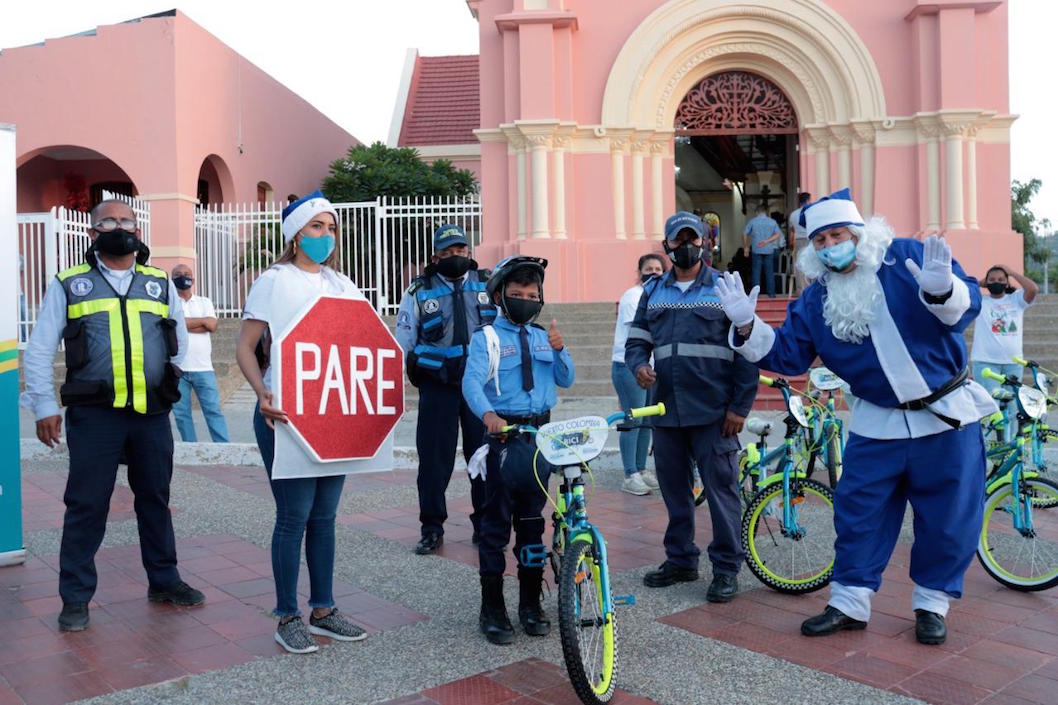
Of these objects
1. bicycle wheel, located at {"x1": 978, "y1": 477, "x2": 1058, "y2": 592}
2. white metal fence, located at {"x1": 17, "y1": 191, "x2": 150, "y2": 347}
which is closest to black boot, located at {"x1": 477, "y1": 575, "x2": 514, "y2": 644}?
bicycle wheel, located at {"x1": 978, "y1": 477, "x2": 1058, "y2": 592}

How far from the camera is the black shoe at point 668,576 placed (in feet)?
17.0

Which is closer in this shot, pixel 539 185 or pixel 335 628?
pixel 335 628

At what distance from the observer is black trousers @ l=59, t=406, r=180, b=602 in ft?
15.1

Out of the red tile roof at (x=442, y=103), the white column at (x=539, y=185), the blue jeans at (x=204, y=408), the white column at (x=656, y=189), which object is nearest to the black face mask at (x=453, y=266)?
the blue jeans at (x=204, y=408)

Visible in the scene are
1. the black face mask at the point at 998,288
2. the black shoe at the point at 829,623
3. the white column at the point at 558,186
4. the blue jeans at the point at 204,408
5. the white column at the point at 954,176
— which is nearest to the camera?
the black shoe at the point at 829,623

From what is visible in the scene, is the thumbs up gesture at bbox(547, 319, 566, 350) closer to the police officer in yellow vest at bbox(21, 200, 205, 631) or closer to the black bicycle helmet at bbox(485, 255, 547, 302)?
the black bicycle helmet at bbox(485, 255, 547, 302)

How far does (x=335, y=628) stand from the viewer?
14.4 ft

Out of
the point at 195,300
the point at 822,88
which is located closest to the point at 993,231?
the point at 822,88

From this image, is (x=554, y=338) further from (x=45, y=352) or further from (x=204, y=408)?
(x=204, y=408)

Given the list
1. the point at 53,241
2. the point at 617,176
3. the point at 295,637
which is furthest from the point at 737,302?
the point at 617,176

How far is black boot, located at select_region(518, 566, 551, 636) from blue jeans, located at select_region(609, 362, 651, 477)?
344cm

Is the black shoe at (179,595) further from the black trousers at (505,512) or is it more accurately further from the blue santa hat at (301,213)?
the blue santa hat at (301,213)

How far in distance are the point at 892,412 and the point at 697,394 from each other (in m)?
0.98

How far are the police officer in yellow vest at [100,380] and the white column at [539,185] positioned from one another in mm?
11601
